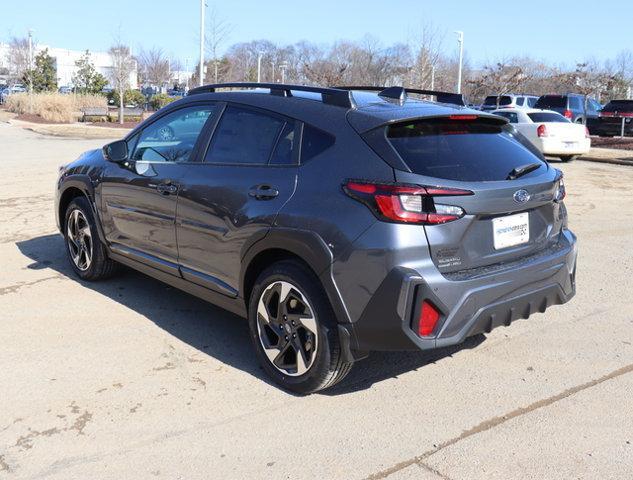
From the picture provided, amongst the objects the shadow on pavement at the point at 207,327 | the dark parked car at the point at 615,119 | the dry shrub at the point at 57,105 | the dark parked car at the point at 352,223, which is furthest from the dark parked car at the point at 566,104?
the dark parked car at the point at 352,223

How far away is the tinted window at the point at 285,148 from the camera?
12.9 feet

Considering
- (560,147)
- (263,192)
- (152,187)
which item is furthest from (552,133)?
(263,192)

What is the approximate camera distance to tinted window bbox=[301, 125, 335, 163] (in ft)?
12.4

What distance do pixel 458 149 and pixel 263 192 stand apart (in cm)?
115

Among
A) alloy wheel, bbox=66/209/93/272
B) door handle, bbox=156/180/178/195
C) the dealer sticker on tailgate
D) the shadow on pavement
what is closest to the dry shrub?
the shadow on pavement

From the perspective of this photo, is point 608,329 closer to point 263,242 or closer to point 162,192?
point 263,242

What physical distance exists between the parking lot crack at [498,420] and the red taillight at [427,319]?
0.55 m

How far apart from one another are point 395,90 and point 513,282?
1435 mm

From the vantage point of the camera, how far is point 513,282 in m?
3.68

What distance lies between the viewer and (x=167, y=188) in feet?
15.3

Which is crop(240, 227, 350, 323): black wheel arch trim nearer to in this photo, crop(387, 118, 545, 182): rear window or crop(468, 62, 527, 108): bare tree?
crop(387, 118, 545, 182): rear window

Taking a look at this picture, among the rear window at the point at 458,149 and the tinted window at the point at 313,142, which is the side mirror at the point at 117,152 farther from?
the rear window at the point at 458,149

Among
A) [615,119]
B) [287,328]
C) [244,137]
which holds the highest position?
[615,119]

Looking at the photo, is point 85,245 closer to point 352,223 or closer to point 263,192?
point 263,192
